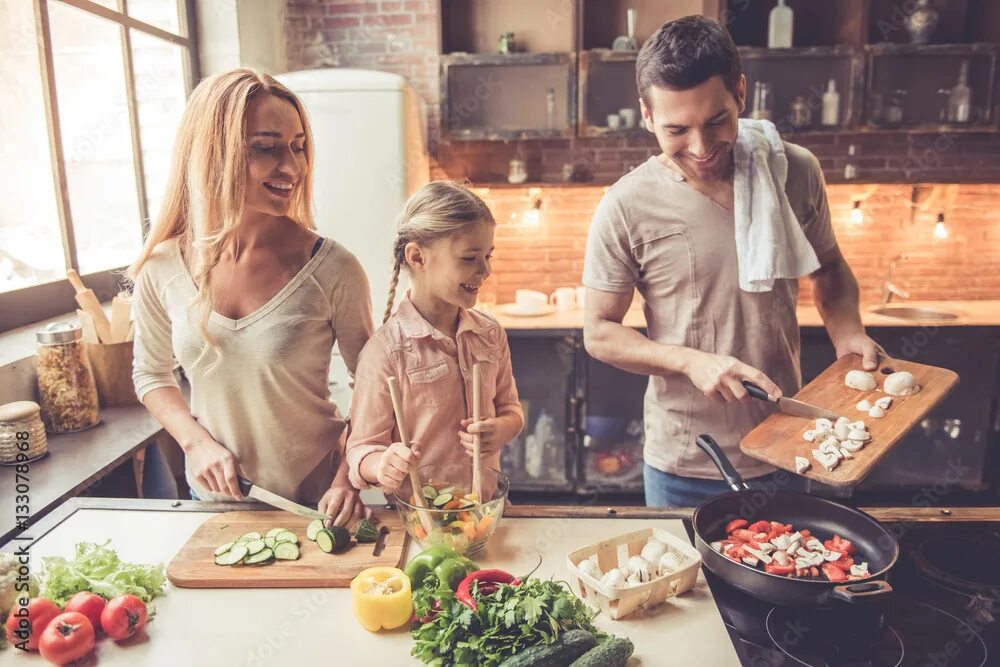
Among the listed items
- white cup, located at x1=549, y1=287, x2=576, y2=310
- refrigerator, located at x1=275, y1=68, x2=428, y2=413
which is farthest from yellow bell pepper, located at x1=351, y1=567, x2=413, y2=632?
white cup, located at x1=549, y1=287, x2=576, y2=310

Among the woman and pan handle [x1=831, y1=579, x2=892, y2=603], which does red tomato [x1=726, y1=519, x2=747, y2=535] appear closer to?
pan handle [x1=831, y1=579, x2=892, y2=603]

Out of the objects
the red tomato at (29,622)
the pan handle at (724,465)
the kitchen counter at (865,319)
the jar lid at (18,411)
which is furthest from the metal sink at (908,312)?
the red tomato at (29,622)

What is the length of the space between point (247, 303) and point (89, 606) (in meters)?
0.65

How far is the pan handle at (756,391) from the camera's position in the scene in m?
1.52

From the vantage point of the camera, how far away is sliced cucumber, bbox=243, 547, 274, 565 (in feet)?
4.18

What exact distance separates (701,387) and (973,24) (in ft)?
11.5

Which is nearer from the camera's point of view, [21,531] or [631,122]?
[21,531]

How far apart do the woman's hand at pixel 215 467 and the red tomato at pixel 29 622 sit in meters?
0.39

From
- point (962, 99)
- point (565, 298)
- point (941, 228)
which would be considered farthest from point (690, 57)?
point (941, 228)

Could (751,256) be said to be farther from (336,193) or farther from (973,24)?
(973,24)

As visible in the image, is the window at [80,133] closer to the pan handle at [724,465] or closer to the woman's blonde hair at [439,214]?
the woman's blonde hair at [439,214]

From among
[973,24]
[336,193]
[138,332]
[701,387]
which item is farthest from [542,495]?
[973,24]

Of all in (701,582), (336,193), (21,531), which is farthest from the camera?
(336,193)

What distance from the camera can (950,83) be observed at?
12.3ft
